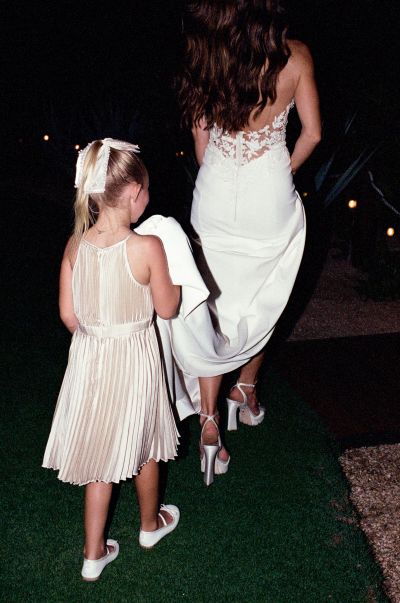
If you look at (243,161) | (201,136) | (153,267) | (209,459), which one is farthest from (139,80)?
(153,267)

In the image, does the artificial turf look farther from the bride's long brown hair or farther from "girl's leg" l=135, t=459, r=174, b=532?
the bride's long brown hair

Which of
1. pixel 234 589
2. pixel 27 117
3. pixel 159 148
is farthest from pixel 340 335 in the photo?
pixel 27 117

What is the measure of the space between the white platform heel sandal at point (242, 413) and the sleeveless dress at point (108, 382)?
3.95ft

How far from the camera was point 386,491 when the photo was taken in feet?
9.87

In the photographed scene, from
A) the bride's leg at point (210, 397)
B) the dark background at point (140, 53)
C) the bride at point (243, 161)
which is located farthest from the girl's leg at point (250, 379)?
the dark background at point (140, 53)

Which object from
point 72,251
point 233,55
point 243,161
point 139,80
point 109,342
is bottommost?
point 139,80

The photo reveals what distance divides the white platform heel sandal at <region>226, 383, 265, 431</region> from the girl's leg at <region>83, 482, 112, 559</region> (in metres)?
1.25

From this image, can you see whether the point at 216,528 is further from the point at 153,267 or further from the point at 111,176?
the point at 111,176

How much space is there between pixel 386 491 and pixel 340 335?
2.13 m

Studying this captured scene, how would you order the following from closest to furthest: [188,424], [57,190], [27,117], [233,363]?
[233,363] < [188,424] < [57,190] < [27,117]

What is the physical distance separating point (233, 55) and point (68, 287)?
4.07 ft

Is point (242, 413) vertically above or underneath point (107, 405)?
underneath

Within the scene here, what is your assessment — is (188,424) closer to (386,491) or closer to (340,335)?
(386,491)

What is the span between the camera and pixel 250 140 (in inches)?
117
